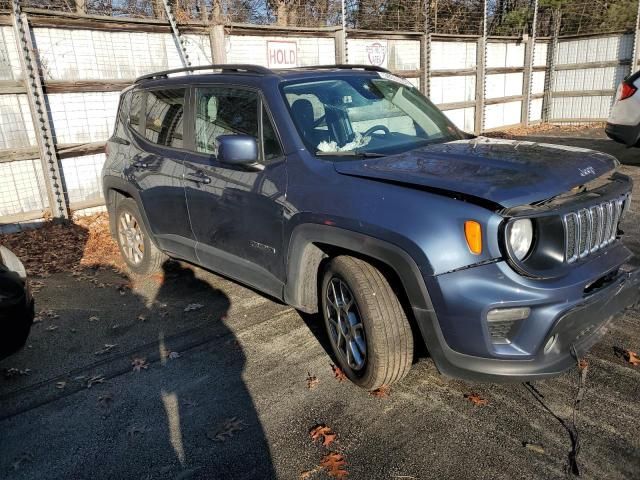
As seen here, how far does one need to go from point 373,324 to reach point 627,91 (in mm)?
7993

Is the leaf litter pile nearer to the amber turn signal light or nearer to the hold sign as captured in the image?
the hold sign

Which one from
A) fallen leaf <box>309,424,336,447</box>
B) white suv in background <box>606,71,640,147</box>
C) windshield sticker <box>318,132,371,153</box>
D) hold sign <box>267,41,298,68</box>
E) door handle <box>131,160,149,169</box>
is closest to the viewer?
fallen leaf <box>309,424,336,447</box>

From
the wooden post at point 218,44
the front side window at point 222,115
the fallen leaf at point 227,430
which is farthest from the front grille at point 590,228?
the wooden post at point 218,44

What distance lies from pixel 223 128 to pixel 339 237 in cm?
159

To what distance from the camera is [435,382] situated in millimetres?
3316

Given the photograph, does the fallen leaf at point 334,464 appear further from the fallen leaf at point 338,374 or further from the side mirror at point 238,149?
the side mirror at point 238,149

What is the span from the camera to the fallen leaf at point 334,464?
2.60 m

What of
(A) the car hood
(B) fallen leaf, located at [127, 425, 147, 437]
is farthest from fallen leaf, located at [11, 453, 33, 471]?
(A) the car hood

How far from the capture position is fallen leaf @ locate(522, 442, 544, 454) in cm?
263

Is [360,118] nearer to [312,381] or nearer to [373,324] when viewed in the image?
→ [373,324]

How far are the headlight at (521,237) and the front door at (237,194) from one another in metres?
1.50

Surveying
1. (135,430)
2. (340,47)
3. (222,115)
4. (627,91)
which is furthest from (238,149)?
(627,91)

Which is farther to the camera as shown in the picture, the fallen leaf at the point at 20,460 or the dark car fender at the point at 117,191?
the dark car fender at the point at 117,191

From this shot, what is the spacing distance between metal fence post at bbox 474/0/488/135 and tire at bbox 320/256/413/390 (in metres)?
11.7
